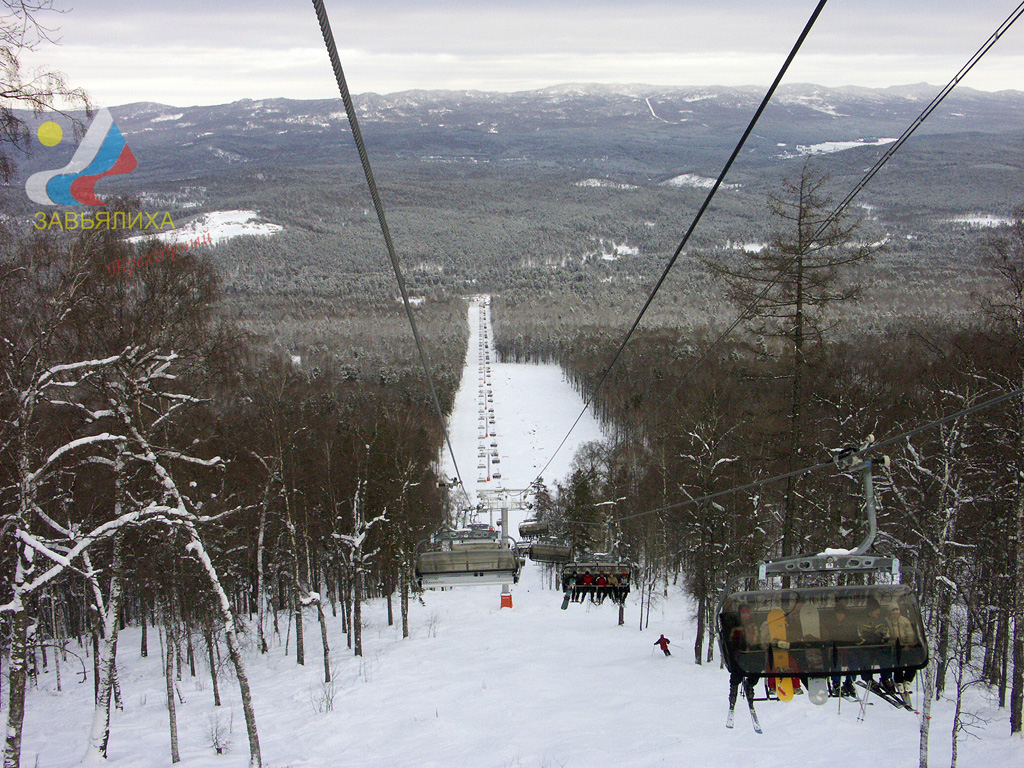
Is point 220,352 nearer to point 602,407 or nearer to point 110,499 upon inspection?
point 110,499

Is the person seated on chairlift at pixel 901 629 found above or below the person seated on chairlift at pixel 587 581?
above

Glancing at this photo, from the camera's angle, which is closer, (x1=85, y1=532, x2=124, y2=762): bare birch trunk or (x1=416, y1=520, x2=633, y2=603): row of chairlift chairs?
(x1=85, y1=532, x2=124, y2=762): bare birch trunk

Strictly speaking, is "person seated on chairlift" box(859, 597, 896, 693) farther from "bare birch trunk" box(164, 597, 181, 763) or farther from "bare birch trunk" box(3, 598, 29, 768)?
"bare birch trunk" box(164, 597, 181, 763)

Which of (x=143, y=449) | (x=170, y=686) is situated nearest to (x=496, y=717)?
(x=170, y=686)

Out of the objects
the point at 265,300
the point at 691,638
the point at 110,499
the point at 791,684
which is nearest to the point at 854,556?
the point at 791,684

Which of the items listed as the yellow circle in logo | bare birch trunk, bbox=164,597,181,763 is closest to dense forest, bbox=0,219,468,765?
bare birch trunk, bbox=164,597,181,763

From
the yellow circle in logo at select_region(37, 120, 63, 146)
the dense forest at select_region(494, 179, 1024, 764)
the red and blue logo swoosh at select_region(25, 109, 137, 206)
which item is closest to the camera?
the yellow circle in logo at select_region(37, 120, 63, 146)

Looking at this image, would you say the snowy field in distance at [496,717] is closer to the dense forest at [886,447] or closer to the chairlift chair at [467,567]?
the dense forest at [886,447]

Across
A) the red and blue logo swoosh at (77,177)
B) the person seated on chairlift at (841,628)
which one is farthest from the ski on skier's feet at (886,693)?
the red and blue logo swoosh at (77,177)
